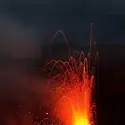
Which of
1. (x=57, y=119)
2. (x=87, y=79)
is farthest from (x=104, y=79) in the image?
(x=87, y=79)

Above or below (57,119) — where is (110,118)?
below

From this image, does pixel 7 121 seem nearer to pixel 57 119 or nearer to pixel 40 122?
pixel 40 122

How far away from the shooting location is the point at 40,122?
2220cm

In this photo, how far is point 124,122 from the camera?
23.7 metres

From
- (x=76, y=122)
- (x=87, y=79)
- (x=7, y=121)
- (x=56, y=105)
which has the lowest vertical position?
(x=7, y=121)

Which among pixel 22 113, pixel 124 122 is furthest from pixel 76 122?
pixel 22 113

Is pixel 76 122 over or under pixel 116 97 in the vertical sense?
over

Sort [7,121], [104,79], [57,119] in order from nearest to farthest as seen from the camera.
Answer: [57,119] → [7,121] → [104,79]

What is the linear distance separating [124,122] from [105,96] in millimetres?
4222

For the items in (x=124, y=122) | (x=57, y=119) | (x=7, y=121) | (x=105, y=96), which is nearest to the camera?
(x=57, y=119)

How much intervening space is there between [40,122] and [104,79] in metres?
9.37

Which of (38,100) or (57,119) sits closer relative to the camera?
(57,119)

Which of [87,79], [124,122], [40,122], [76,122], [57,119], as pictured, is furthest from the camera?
[124,122]

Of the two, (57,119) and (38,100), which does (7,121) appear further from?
(57,119)
